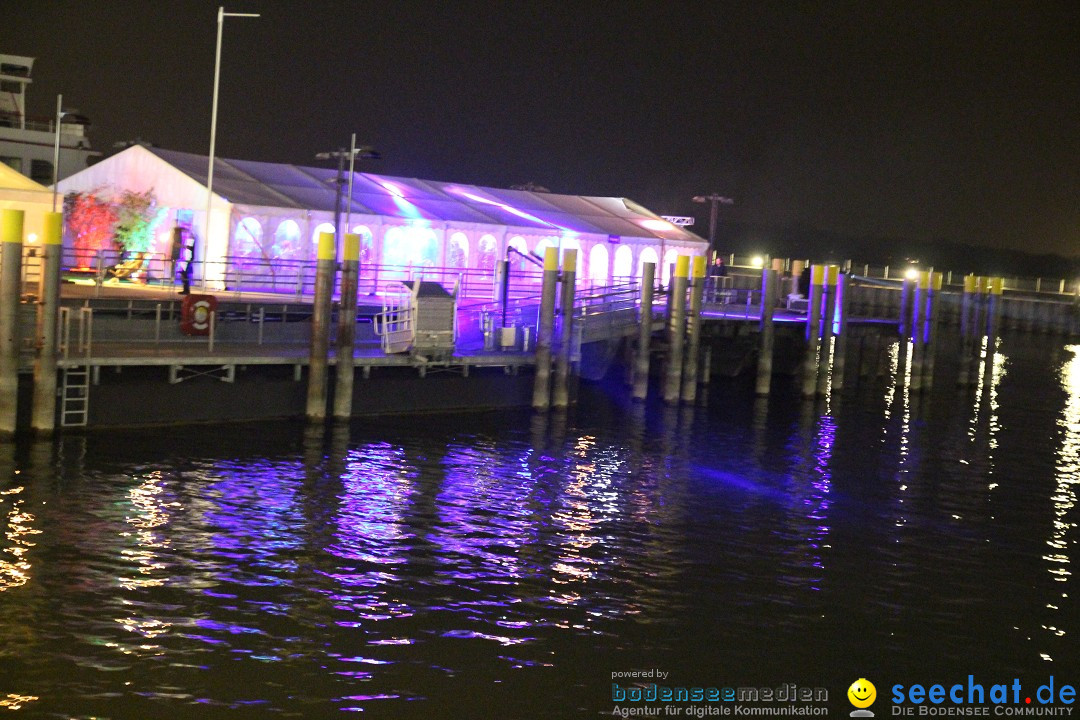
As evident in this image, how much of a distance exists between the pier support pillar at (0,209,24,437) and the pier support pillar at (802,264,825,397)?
22791mm

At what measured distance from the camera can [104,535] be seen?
16.2m

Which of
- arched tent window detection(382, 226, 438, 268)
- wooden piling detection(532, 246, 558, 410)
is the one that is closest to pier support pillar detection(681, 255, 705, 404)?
wooden piling detection(532, 246, 558, 410)

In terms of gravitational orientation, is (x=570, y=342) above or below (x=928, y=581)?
above

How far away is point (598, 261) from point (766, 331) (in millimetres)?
12297

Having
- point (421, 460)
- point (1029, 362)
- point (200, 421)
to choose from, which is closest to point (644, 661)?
point (421, 460)

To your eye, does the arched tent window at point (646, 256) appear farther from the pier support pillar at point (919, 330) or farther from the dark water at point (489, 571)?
the dark water at point (489, 571)

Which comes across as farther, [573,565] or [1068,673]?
[573,565]

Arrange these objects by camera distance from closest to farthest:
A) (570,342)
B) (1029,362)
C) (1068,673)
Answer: (1068,673)
(570,342)
(1029,362)

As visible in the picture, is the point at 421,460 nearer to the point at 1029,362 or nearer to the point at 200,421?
the point at 200,421

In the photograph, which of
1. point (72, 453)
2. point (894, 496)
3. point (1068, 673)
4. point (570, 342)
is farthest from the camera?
point (570, 342)

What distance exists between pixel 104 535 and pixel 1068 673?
465 inches

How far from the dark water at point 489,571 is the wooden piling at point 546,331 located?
7.33 ft

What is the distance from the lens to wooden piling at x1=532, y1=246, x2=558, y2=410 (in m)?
28.6

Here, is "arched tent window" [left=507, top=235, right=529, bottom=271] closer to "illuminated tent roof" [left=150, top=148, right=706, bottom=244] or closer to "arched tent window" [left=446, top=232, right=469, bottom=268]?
"illuminated tent roof" [left=150, top=148, right=706, bottom=244]
